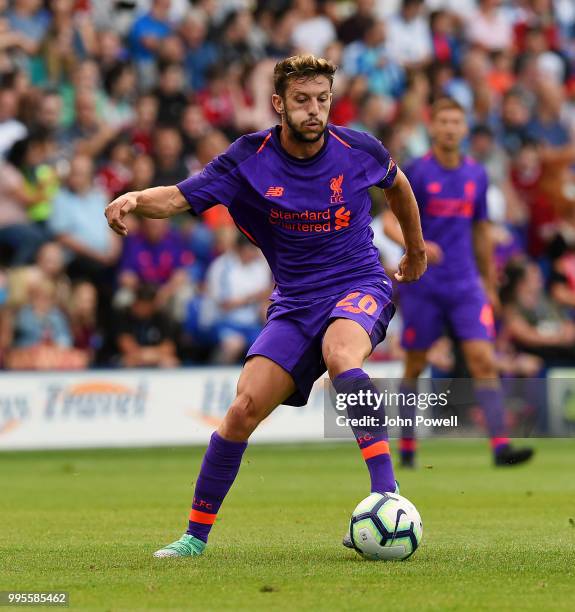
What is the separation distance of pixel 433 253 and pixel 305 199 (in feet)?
15.2

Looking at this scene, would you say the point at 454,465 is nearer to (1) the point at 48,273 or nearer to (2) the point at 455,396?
(2) the point at 455,396

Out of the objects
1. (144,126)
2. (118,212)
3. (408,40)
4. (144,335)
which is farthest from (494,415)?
(408,40)

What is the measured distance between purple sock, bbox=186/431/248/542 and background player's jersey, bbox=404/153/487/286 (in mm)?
5847

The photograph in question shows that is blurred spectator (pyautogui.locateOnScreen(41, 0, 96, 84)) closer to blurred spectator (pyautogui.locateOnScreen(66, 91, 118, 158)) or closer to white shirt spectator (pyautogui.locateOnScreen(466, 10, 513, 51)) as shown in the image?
blurred spectator (pyautogui.locateOnScreen(66, 91, 118, 158))

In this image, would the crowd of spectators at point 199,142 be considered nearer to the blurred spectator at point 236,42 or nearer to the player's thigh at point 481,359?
the blurred spectator at point 236,42

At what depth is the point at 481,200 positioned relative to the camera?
1312 cm

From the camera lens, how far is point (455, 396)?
14969mm

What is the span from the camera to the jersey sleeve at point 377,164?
24.9 feet

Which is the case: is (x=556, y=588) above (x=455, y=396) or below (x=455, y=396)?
below

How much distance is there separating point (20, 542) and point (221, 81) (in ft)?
41.2

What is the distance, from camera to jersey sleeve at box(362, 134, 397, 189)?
759cm

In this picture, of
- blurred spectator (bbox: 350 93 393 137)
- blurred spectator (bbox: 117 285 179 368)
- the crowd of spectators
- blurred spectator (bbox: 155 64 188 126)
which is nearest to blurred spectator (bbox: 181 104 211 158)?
the crowd of spectators

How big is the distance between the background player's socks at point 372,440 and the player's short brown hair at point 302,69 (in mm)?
1549

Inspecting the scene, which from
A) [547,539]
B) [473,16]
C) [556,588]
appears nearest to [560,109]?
[473,16]
